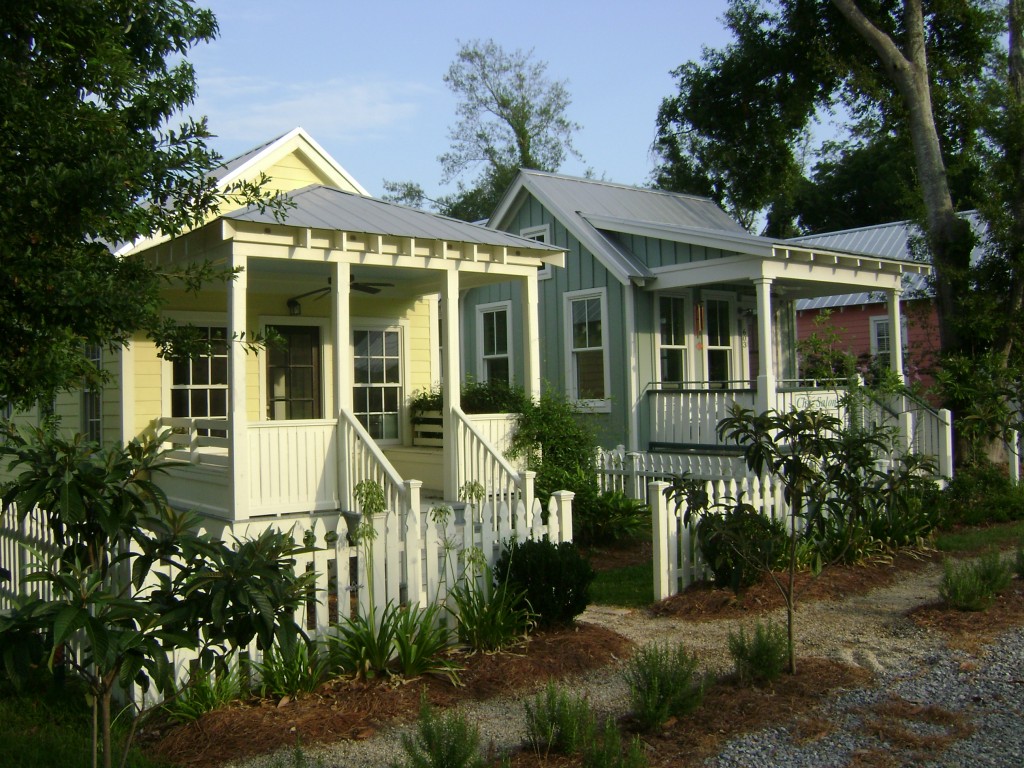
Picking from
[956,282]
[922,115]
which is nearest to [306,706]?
[956,282]

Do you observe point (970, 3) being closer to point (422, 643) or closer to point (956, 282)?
point (956, 282)

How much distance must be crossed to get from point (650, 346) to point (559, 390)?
1783 mm

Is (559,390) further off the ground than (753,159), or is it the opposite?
(753,159)

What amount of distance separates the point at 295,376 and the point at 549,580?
7.03 m

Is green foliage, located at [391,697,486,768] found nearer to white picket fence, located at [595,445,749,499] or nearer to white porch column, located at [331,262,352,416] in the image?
white porch column, located at [331,262,352,416]

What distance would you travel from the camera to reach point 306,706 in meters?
5.52

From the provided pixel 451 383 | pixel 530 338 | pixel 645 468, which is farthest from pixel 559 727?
pixel 645 468

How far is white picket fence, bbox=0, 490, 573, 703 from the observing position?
20.1 feet

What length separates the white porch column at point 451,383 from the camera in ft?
34.4

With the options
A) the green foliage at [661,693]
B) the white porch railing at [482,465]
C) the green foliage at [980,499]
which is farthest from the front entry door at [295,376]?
the green foliage at [661,693]

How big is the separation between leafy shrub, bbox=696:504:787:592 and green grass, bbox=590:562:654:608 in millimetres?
852

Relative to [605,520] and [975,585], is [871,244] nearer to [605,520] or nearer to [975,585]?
[605,520]

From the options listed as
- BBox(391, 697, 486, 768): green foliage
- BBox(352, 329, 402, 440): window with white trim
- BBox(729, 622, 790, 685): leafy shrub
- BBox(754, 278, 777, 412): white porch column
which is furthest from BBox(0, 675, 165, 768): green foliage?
BBox(754, 278, 777, 412): white porch column

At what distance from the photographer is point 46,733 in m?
5.29
